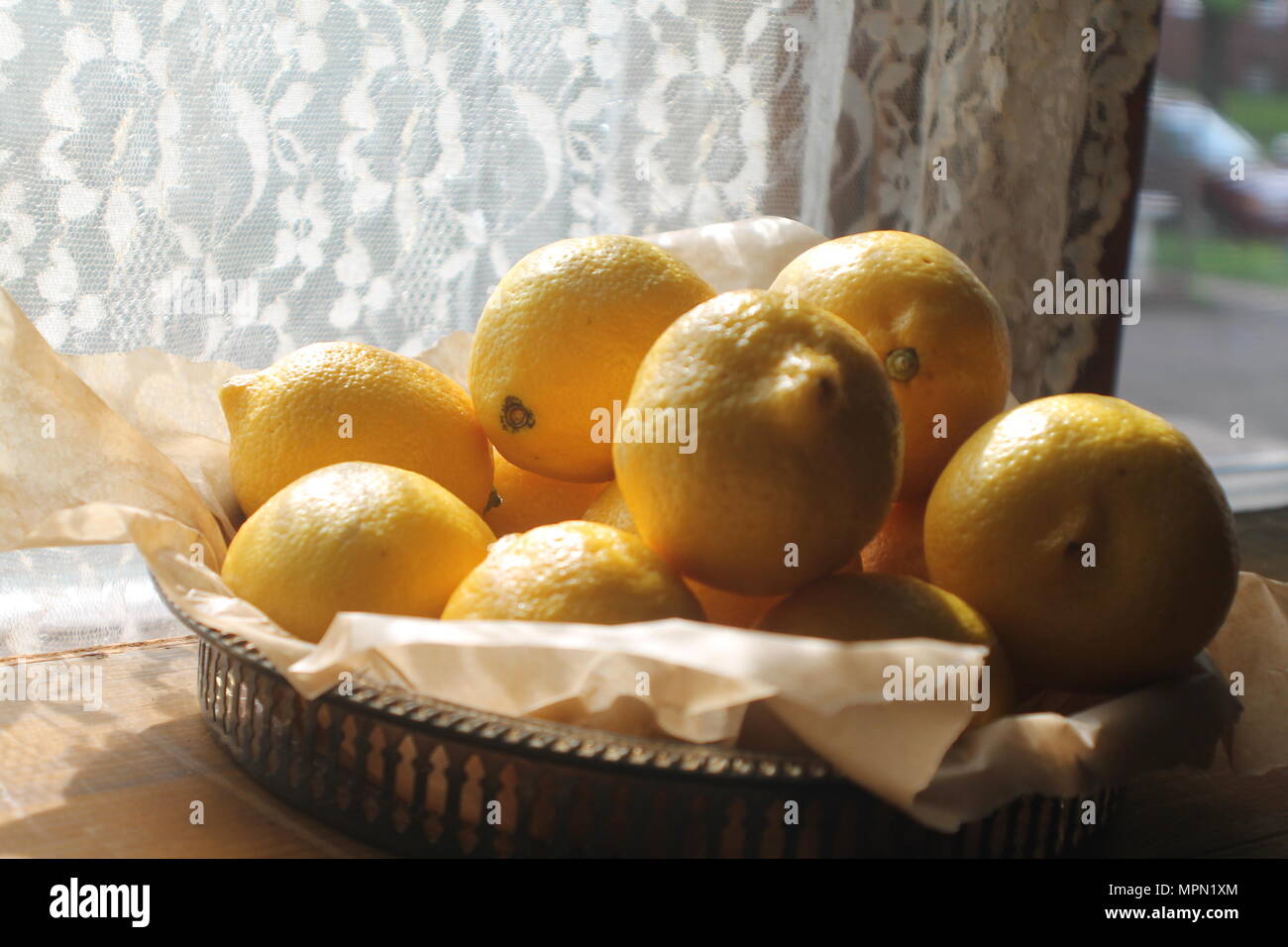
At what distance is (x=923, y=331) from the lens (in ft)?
2.10

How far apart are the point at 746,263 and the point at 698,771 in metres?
0.51

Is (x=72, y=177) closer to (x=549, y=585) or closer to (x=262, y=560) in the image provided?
(x=262, y=560)

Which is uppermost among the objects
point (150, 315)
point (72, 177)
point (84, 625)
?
point (72, 177)

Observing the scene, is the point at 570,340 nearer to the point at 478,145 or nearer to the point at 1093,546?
the point at 1093,546

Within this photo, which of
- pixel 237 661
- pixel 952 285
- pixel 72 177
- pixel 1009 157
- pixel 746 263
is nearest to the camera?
pixel 237 661

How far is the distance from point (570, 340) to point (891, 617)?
244mm

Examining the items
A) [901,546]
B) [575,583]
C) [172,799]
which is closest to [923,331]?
[901,546]

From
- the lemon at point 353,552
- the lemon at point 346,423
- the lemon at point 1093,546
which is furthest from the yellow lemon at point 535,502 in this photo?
the lemon at point 1093,546

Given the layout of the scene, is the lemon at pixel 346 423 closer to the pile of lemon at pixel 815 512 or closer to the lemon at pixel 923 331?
the pile of lemon at pixel 815 512

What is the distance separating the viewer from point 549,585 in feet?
1.71

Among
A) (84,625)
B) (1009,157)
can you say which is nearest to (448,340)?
(84,625)

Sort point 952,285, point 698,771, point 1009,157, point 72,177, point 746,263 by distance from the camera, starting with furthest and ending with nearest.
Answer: point 1009,157
point 72,177
point 746,263
point 952,285
point 698,771

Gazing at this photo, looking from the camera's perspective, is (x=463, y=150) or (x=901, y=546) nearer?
(x=901, y=546)
